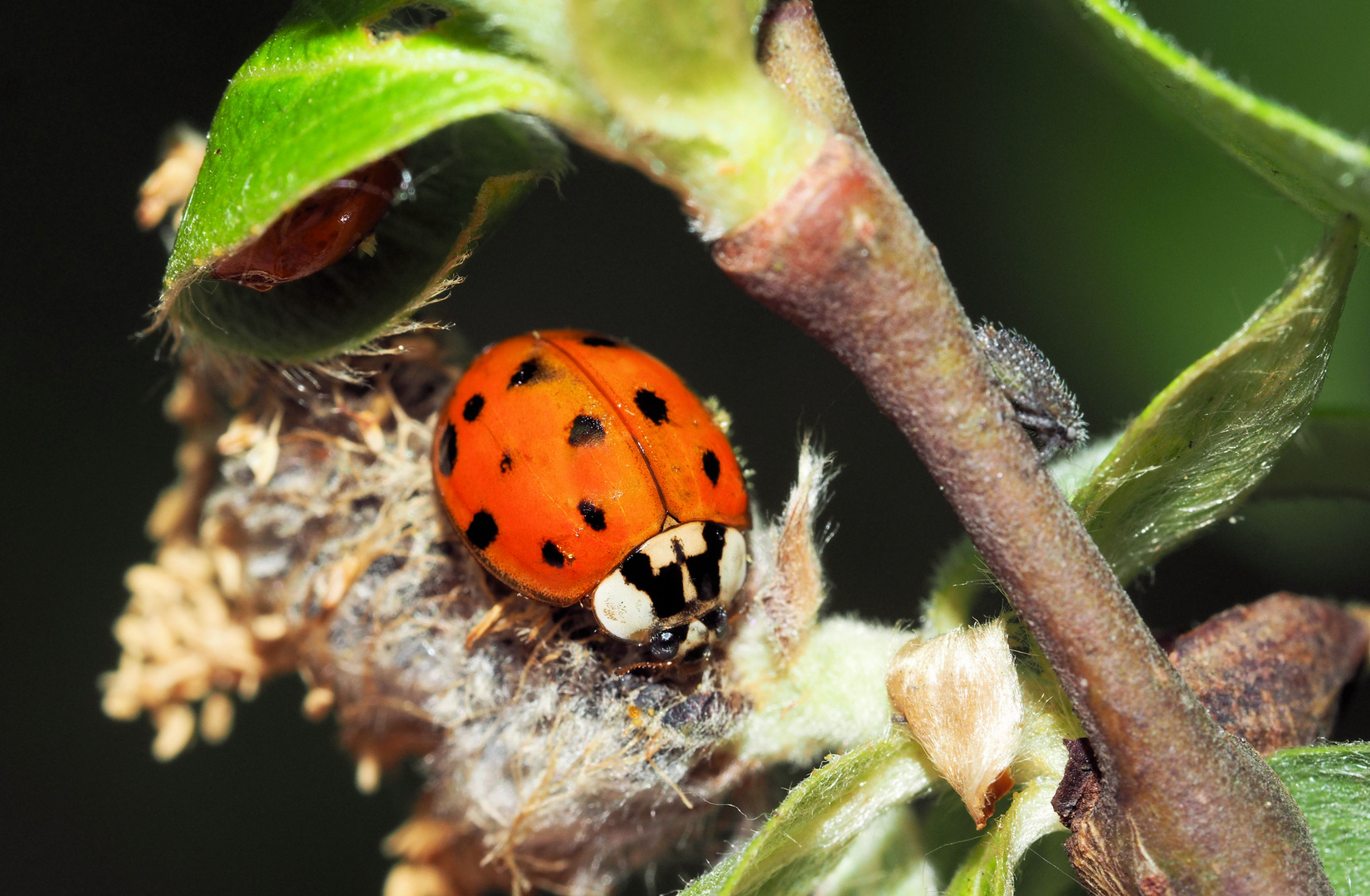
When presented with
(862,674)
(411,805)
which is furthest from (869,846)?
(411,805)

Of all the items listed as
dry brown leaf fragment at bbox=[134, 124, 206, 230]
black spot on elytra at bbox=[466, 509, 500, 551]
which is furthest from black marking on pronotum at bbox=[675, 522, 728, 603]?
dry brown leaf fragment at bbox=[134, 124, 206, 230]

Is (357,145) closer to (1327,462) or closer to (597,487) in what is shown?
(597,487)

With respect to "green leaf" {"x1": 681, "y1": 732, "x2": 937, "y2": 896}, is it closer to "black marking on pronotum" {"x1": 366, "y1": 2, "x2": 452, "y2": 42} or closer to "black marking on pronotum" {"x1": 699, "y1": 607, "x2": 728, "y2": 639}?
"black marking on pronotum" {"x1": 699, "y1": 607, "x2": 728, "y2": 639}

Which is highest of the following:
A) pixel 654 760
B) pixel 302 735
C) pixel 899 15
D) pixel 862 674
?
pixel 899 15

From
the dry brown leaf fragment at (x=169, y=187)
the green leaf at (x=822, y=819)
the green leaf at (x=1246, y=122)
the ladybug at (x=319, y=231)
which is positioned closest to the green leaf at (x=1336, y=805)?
the green leaf at (x=822, y=819)

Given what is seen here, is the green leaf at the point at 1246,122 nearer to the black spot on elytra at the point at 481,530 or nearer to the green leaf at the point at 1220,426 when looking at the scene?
the green leaf at the point at 1220,426

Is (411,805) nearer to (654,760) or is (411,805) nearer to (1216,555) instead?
(654,760)
